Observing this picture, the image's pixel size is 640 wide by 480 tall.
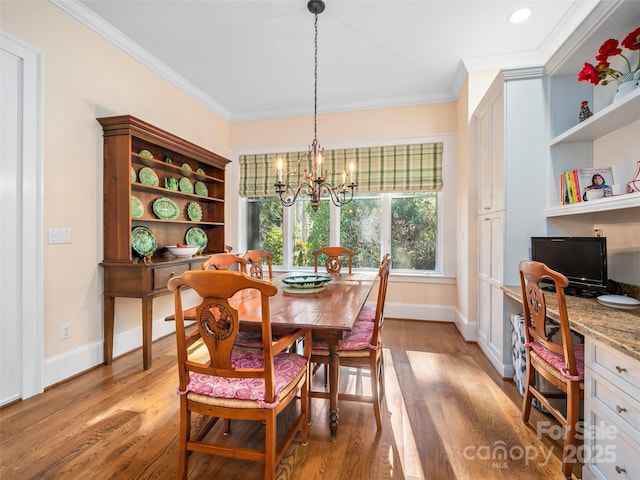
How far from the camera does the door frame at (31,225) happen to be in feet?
6.89

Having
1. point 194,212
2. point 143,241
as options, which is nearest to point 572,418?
point 143,241

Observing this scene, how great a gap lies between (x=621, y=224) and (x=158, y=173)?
397 cm

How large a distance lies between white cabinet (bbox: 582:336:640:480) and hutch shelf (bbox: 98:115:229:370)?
289 cm

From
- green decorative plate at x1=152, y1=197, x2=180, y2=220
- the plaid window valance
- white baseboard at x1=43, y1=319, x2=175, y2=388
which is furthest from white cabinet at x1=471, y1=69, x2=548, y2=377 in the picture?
white baseboard at x1=43, y1=319, x2=175, y2=388

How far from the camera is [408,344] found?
10.4 feet

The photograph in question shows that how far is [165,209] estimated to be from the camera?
3.27 meters

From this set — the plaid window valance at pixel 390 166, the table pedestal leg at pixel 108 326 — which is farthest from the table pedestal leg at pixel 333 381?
the plaid window valance at pixel 390 166

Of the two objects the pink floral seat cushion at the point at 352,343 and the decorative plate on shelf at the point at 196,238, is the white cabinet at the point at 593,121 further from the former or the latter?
the decorative plate on shelf at the point at 196,238

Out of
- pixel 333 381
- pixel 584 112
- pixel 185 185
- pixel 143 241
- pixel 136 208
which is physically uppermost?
pixel 584 112

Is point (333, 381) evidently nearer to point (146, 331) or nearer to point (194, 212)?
point (146, 331)

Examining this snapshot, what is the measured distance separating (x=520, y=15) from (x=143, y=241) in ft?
12.5

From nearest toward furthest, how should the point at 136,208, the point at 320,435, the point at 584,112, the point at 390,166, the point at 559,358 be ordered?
the point at 559,358 < the point at 320,435 < the point at 584,112 < the point at 136,208 < the point at 390,166

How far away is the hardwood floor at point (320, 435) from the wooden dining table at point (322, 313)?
28 cm

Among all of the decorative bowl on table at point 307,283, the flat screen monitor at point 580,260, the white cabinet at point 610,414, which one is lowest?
the white cabinet at point 610,414
